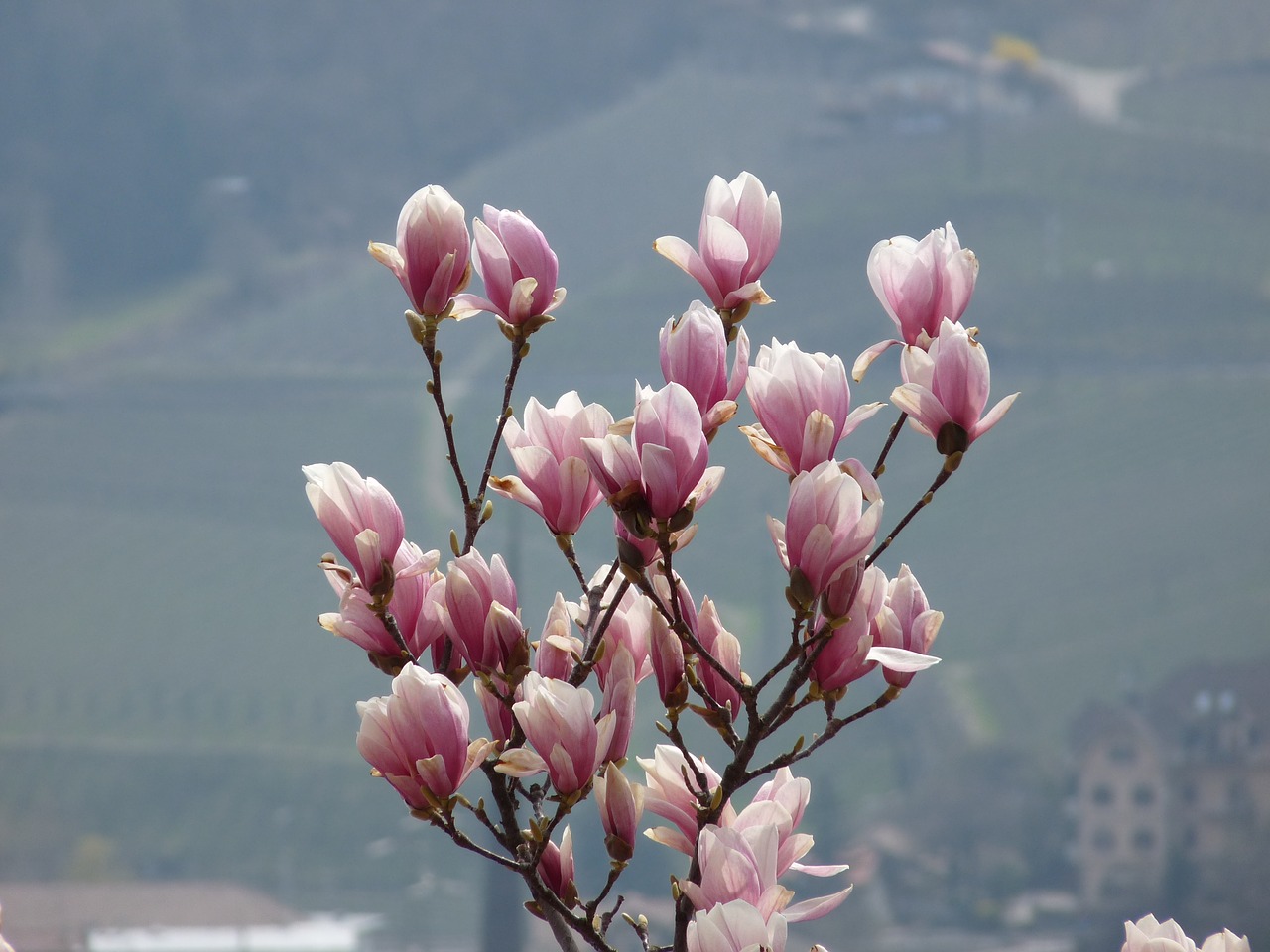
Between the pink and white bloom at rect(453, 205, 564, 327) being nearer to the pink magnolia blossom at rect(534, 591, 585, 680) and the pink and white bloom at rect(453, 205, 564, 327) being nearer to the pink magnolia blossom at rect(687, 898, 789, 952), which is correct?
the pink magnolia blossom at rect(534, 591, 585, 680)

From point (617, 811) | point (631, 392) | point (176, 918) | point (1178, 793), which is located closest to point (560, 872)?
point (617, 811)

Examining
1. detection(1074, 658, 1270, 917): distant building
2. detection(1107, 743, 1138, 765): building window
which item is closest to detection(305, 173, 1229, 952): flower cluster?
detection(1074, 658, 1270, 917): distant building

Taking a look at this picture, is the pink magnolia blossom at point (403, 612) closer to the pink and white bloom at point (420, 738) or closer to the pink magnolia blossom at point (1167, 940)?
the pink and white bloom at point (420, 738)

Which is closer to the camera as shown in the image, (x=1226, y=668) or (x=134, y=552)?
(x=1226, y=668)

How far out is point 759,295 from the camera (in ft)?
2.03

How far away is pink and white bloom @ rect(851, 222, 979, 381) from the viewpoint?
0.60m

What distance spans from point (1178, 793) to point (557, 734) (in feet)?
98.5

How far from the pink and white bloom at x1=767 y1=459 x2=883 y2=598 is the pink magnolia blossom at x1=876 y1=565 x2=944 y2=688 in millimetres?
61

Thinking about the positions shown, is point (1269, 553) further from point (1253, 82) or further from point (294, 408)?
point (294, 408)

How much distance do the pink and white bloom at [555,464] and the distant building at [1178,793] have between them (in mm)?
28410

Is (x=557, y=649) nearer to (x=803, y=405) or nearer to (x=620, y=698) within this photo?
(x=620, y=698)

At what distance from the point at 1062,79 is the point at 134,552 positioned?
3022cm

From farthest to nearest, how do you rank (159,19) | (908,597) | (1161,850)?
(159,19)
(1161,850)
(908,597)

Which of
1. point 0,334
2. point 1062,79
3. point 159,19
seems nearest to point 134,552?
point 0,334
